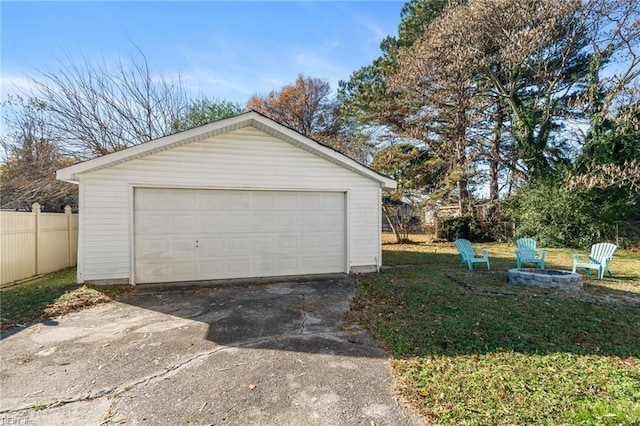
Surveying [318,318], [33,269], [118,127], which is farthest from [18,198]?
[318,318]

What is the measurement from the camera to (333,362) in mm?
3561

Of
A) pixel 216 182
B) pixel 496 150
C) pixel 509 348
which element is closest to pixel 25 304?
pixel 216 182

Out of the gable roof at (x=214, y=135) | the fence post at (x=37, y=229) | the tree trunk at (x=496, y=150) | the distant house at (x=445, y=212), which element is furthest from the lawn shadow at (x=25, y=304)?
the tree trunk at (x=496, y=150)

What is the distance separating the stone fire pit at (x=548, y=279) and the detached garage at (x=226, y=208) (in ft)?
11.0

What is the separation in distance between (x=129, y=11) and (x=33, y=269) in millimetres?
7744

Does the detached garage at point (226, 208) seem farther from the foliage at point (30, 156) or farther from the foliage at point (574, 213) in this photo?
the foliage at point (30, 156)

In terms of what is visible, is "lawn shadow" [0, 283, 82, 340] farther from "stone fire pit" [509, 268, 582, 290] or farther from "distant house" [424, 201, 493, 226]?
"distant house" [424, 201, 493, 226]

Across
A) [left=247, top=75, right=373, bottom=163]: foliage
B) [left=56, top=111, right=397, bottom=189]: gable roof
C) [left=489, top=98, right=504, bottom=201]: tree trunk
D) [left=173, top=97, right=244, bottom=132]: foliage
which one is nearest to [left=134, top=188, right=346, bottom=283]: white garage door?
[left=56, top=111, right=397, bottom=189]: gable roof

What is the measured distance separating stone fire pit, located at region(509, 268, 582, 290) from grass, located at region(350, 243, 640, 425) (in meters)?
0.26

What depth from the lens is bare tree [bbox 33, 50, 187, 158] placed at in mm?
14008

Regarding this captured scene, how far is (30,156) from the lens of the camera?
1505 centimetres

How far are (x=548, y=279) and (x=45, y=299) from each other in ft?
32.9

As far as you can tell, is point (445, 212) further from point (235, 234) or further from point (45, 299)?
point (45, 299)

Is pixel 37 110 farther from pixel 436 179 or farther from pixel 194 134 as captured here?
pixel 436 179
